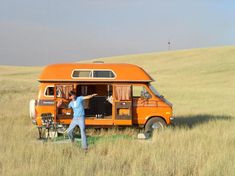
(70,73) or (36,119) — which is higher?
(70,73)

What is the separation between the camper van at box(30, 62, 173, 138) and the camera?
13.9 m

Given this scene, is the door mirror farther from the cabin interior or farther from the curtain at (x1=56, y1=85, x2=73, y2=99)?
the curtain at (x1=56, y1=85, x2=73, y2=99)

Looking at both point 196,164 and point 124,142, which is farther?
point 124,142

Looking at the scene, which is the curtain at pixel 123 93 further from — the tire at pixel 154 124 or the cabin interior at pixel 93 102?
the tire at pixel 154 124

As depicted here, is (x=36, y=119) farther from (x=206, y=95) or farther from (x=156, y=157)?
(x=206, y=95)

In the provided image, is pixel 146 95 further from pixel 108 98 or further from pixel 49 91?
pixel 49 91

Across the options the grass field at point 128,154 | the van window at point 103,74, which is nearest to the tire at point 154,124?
the grass field at point 128,154

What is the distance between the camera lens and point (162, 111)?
1422cm

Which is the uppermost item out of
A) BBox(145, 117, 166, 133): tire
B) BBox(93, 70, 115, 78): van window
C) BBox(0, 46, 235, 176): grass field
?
BBox(93, 70, 115, 78): van window

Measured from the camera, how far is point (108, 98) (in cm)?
1453

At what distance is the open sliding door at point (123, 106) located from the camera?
45.5 ft

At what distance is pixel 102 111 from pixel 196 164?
22.4 ft

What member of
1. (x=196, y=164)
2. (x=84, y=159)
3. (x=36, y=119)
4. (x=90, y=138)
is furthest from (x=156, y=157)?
(x=36, y=119)

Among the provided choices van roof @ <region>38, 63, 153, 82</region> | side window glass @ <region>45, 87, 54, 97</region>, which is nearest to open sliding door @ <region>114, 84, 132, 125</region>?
van roof @ <region>38, 63, 153, 82</region>
